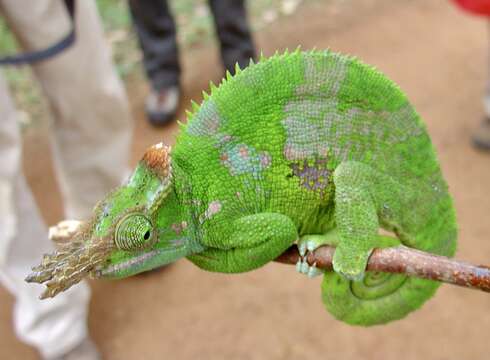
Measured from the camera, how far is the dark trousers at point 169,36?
185 inches

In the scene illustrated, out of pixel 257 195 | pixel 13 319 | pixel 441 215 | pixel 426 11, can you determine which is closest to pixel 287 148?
pixel 257 195

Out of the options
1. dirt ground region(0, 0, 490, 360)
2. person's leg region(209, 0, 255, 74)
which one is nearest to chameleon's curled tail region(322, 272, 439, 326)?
dirt ground region(0, 0, 490, 360)

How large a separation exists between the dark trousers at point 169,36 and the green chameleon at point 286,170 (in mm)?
3354

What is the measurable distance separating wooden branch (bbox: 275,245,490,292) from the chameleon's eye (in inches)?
14.9

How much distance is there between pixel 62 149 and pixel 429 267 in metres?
2.70

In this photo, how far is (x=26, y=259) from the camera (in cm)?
297

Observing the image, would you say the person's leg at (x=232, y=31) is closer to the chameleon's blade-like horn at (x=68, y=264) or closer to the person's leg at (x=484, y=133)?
the person's leg at (x=484, y=133)

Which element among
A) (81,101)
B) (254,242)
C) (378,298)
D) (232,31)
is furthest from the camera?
(232,31)

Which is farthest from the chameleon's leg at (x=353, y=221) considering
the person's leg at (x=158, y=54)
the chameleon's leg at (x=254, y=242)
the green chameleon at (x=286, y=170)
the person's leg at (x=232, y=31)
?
the person's leg at (x=158, y=54)

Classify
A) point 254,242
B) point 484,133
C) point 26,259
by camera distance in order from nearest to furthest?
point 254,242, point 26,259, point 484,133

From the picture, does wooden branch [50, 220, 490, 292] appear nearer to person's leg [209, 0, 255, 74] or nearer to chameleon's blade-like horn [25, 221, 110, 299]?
chameleon's blade-like horn [25, 221, 110, 299]

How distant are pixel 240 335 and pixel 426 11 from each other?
3.74 m

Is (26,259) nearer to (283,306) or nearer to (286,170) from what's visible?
(283,306)

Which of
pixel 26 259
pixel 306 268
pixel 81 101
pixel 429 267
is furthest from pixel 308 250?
pixel 81 101
